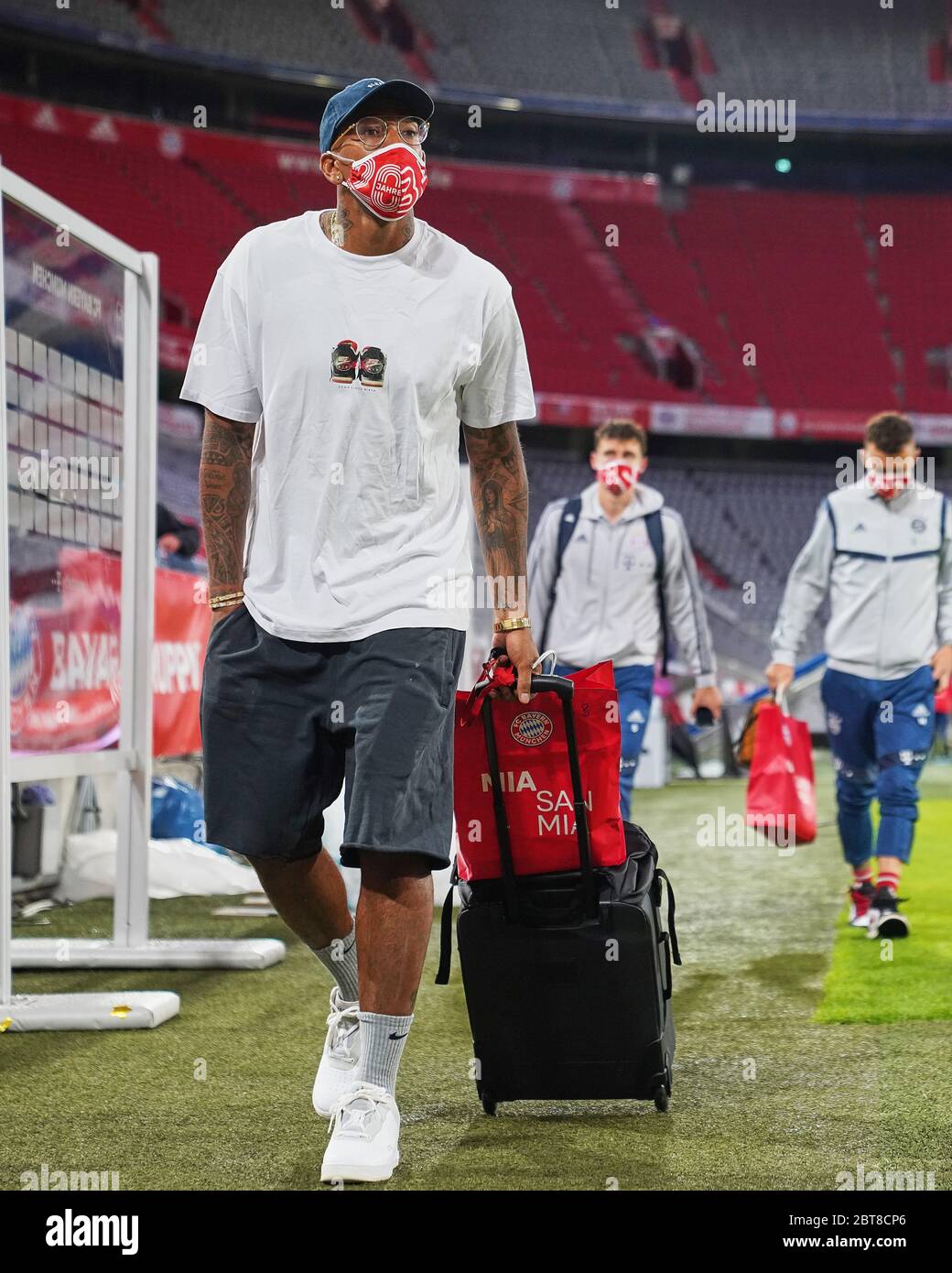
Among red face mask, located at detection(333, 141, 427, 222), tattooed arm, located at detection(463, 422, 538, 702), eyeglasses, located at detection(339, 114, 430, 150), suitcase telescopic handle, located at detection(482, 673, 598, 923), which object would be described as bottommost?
suitcase telescopic handle, located at detection(482, 673, 598, 923)

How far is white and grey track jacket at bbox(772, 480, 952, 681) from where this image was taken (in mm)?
5176

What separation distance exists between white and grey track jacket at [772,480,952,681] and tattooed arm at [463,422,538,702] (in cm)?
271

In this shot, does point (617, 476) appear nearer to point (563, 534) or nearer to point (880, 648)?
point (563, 534)

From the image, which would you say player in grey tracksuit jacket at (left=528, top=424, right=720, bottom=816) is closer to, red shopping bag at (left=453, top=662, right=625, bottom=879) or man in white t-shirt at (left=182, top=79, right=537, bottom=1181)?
red shopping bag at (left=453, top=662, right=625, bottom=879)

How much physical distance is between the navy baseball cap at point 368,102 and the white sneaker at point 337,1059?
1629mm

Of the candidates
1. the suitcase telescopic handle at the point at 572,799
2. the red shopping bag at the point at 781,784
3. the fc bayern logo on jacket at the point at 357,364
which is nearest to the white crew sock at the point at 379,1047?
the suitcase telescopic handle at the point at 572,799

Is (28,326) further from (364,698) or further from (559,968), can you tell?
(559,968)

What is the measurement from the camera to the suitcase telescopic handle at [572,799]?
268cm

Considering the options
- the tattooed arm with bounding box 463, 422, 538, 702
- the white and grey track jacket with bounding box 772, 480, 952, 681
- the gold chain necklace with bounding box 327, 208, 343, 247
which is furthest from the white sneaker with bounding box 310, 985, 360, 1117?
the white and grey track jacket with bounding box 772, 480, 952, 681

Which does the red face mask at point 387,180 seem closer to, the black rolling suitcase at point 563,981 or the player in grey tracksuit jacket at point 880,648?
the black rolling suitcase at point 563,981

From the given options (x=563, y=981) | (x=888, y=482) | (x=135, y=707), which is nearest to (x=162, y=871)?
(x=135, y=707)

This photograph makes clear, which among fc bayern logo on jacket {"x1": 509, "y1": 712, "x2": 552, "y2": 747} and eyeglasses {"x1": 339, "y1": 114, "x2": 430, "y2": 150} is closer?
eyeglasses {"x1": 339, "y1": 114, "x2": 430, "y2": 150}
